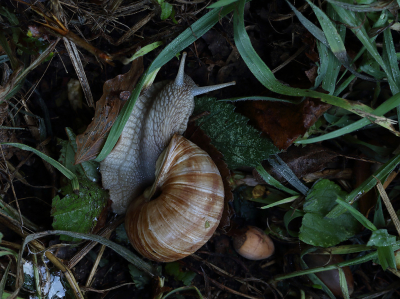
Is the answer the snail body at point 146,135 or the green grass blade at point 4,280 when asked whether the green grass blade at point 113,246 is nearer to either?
the green grass blade at point 4,280

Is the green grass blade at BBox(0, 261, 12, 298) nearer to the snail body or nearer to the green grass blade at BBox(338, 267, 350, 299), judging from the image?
the snail body

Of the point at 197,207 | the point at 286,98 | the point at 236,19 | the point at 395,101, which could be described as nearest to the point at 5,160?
the point at 197,207

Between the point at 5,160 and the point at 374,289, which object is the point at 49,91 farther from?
the point at 374,289

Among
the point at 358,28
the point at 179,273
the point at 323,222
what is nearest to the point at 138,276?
the point at 179,273

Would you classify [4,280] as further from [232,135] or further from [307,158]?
[307,158]

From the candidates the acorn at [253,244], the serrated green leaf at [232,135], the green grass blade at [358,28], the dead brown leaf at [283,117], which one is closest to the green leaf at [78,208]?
the serrated green leaf at [232,135]

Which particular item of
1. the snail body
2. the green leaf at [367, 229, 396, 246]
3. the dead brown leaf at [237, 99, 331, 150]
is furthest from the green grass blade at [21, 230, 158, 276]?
the green leaf at [367, 229, 396, 246]
